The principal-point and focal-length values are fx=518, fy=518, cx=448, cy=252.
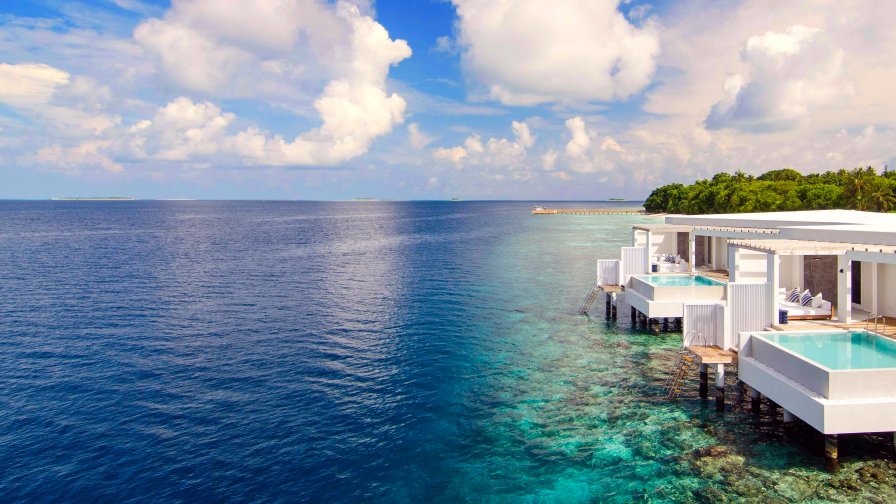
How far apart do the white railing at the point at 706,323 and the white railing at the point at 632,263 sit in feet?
37.9

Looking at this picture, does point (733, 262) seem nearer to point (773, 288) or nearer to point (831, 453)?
point (773, 288)

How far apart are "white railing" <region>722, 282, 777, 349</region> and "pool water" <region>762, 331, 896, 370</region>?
8.68 feet

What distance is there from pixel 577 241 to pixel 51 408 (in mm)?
75848

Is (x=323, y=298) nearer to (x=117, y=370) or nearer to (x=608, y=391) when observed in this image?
(x=117, y=370)

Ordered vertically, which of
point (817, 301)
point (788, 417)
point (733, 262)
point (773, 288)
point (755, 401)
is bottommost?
point (788, 417)

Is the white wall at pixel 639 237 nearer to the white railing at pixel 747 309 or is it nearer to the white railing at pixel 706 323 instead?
the white railing at pixel 747 309

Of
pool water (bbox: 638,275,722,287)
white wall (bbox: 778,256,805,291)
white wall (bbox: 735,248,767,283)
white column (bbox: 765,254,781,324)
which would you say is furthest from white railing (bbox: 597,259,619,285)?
white column (bbox: 765,254,781,324)

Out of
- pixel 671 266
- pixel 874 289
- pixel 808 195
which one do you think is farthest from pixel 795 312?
pixel 808 195

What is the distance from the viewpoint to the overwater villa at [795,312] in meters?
12.6

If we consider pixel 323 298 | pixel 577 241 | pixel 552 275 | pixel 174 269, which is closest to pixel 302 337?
pixel 323 298

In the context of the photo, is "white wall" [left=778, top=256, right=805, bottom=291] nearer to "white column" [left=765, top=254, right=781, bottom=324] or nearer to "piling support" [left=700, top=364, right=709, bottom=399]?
"white column" [left=765, top=254, right=781, bottom=324]

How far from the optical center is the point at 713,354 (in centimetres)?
1777

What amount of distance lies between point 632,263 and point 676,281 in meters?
5.18

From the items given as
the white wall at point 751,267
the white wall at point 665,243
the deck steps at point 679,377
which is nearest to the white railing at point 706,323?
Result: the deck steps at point 679,377
